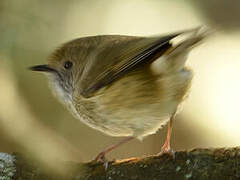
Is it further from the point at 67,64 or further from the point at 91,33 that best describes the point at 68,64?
the point at 91,33

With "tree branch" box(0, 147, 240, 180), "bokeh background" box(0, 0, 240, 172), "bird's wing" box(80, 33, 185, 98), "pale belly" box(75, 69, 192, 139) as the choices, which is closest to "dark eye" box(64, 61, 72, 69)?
"bird's wing" box(80, 33, 185, 98)

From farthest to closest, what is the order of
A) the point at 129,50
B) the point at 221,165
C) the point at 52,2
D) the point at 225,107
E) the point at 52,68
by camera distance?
the point at 52,2 → the point at 225,107 → the point at 52,68 → the point at 129,50 → the point at 221,165

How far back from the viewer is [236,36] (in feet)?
21.0

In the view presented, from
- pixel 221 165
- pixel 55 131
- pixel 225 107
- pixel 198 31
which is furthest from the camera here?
pixel 225 107

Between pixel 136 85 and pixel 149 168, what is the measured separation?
0.90 meters

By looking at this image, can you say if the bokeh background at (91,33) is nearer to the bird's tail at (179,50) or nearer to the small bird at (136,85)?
the small bird at (136,85)

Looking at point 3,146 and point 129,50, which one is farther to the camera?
point 3,146

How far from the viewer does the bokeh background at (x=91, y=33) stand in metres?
5.40

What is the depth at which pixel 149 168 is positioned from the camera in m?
2.96

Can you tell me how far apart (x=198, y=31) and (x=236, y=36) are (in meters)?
3.03

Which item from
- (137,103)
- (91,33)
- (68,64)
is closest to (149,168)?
(137,103)

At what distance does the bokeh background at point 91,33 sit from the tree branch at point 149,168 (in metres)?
1.70

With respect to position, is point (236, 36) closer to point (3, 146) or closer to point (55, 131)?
point (55, 131)

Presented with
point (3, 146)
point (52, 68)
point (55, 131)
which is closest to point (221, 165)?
point (52, 68)
